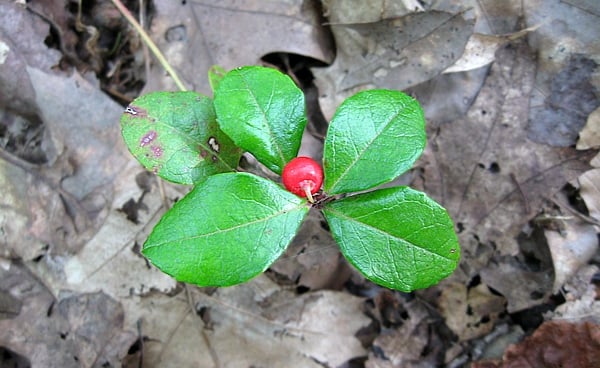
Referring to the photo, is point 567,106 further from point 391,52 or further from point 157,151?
point 157,151

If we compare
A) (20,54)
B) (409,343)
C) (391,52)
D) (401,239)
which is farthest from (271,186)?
(20,54)

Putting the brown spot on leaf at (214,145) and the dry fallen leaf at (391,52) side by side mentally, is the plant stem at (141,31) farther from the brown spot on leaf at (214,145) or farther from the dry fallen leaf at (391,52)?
the brown spot on leaf at (214,145)

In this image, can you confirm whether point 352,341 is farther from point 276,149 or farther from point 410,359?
point 276,149

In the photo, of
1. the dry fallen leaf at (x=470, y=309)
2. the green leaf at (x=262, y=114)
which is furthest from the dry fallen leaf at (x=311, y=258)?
the green leaf at (x=262, y=114)

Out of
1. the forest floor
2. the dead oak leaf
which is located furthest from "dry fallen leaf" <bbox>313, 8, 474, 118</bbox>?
the dead oak leaf

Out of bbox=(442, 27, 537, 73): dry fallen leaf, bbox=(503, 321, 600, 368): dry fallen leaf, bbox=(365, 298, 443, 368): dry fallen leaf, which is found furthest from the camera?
bbox=(365, 298, 443, 368): dry fallen leaf

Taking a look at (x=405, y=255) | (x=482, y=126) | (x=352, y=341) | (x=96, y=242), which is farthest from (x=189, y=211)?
(x=482, y=126)

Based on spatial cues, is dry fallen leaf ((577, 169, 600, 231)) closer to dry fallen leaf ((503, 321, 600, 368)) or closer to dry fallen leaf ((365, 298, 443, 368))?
dry fallen leaf ((503, 321, 600, 368))
